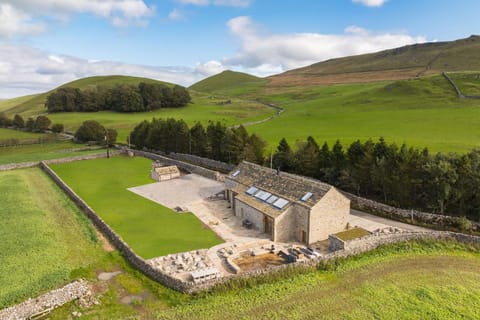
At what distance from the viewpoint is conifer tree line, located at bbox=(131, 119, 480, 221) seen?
93.8 feet

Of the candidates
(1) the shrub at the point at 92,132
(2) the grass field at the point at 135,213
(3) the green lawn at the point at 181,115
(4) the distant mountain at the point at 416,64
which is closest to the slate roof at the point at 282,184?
(2) the grass field at the point at 135,213

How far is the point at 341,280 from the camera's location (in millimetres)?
20719

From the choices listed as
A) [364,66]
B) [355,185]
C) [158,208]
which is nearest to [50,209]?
[158,208]

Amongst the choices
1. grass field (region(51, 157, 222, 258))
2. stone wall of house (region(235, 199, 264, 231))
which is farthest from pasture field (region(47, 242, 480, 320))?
stone wall of house (region(235, 199, 264, 231))

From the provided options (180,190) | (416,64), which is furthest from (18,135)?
(416,64)

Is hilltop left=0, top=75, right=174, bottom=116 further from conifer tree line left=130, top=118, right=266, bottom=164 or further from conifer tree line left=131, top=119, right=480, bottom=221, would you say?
conifer tree line left=131, top=119, right=480, bottom=221

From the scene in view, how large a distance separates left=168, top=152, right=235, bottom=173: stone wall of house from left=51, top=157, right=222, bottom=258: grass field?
7.72m

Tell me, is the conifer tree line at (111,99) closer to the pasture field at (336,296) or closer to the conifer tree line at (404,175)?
the conifer tree line at (404,175)

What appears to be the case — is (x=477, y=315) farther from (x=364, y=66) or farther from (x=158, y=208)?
(x=364, y=66)

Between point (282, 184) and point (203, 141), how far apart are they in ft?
99.8

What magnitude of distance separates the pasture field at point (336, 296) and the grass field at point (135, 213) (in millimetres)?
4689

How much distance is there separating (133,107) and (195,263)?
98.1 metres

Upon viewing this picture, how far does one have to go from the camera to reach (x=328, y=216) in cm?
2681

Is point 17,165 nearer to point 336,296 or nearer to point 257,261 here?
point 257,261
